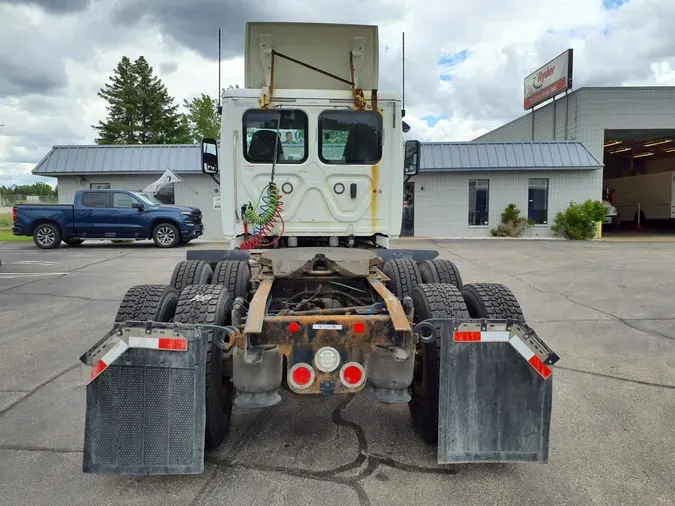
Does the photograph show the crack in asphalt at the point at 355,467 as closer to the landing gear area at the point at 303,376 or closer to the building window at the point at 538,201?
the landing gear area at the point at 303,376

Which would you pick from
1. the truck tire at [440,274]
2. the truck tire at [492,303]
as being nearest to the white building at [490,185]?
the truck tire at [440,274]

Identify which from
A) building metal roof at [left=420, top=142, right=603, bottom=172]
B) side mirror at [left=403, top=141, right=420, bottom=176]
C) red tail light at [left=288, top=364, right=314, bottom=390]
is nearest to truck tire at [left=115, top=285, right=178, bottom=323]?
red tail light at [left=288, top=364, right=314, bottom=390]

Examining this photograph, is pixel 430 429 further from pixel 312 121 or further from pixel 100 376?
pixel 312 121

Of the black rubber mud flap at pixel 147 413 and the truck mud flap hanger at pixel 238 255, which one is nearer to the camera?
the black rubber mud flap at pixel 147 413

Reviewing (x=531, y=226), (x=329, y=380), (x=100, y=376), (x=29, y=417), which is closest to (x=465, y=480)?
(x=329, y=380)

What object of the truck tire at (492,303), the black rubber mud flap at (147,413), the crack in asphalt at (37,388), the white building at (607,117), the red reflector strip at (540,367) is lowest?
the crack in asphalt at (37,388)

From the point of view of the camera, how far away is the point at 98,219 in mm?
16219

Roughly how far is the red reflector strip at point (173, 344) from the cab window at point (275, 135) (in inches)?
119

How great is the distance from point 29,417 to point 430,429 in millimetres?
2945

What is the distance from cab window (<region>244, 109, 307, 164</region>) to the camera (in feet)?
17.2

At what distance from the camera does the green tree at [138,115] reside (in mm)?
45281

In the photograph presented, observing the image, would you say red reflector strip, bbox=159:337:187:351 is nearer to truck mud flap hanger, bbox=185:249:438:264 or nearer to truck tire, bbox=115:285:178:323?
truck tire, bbox=115:285:178:323

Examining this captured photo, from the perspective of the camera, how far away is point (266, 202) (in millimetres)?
5285

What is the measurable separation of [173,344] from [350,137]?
10.9ft
